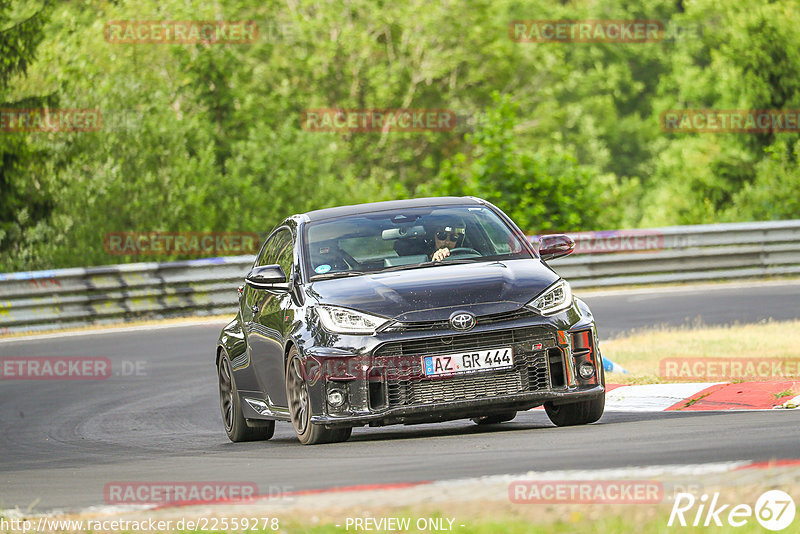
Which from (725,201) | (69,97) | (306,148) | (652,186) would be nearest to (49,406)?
(69,97)

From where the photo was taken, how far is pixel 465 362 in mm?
8836

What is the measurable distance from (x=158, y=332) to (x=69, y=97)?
11312 mm

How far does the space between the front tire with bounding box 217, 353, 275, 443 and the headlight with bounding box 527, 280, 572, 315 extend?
285 cm

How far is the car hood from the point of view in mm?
8891

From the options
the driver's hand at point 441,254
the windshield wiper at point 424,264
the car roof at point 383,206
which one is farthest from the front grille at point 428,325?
the car roof at point 383,206

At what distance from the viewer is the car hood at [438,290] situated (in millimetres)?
8891

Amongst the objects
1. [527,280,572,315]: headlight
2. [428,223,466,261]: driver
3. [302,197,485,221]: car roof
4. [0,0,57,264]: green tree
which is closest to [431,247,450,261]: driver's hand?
[428,223,466,261]: driver

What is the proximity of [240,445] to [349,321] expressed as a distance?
6.96 ft

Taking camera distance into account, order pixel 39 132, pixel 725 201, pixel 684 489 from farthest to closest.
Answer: pixel 725 201 → pixel 39 132 → pixel 684 489

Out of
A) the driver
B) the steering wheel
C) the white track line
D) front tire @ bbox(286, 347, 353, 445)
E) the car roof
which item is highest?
the car roof

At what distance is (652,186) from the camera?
2719 inches

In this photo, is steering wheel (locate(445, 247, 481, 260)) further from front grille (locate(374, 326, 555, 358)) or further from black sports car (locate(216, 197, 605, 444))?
front grille (locate(374, 326, 555, 358))

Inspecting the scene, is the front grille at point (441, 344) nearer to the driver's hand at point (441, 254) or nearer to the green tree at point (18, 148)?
the driver's hand at point (441, 254)

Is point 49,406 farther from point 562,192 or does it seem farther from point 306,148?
point 306,148
